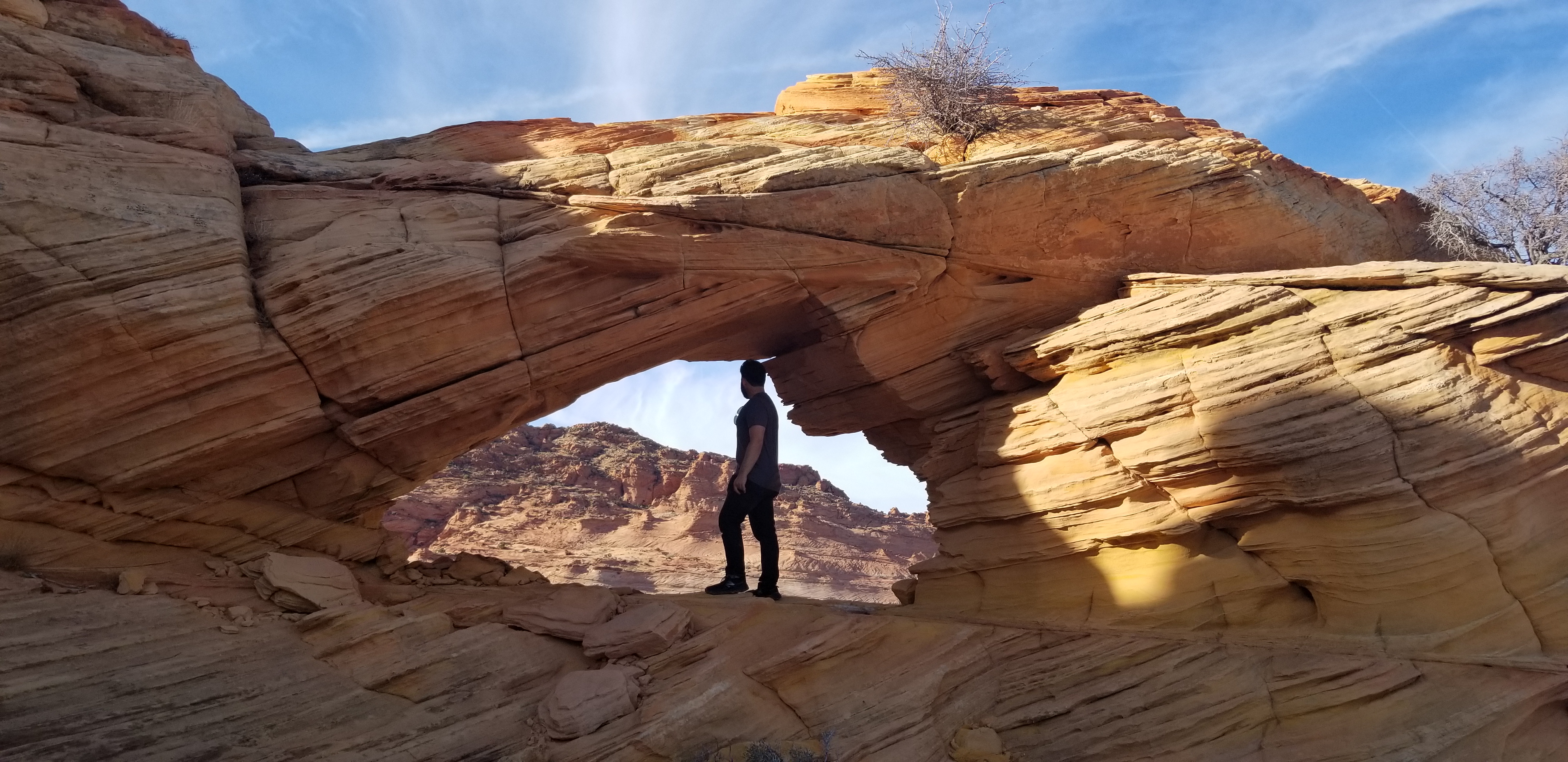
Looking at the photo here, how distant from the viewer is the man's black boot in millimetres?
9406

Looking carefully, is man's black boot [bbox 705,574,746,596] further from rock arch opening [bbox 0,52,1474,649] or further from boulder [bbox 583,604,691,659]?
rock arch opening [bbox 0,52,1474,649]

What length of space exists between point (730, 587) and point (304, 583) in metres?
4.16

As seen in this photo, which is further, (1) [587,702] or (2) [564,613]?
(2) [564,613]

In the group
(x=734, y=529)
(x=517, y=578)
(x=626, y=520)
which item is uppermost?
(x=626, y=520)

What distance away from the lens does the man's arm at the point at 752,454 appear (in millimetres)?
9297

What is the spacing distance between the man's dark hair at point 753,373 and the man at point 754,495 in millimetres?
256

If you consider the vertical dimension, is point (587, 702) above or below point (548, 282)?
below

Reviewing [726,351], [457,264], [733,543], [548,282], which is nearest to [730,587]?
[733,543]

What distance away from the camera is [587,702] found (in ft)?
21.7

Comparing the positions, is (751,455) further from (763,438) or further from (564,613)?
(564,613)

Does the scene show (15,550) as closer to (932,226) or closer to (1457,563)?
(932,226)

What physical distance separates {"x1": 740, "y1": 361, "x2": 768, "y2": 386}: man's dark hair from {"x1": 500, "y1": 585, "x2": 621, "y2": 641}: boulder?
118 inches

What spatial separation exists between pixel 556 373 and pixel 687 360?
201 cm

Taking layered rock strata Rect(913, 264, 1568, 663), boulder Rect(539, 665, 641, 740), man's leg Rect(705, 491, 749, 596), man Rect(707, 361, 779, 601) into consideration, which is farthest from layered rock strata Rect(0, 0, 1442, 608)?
boulder Rect(539, 665, 641, 740)
